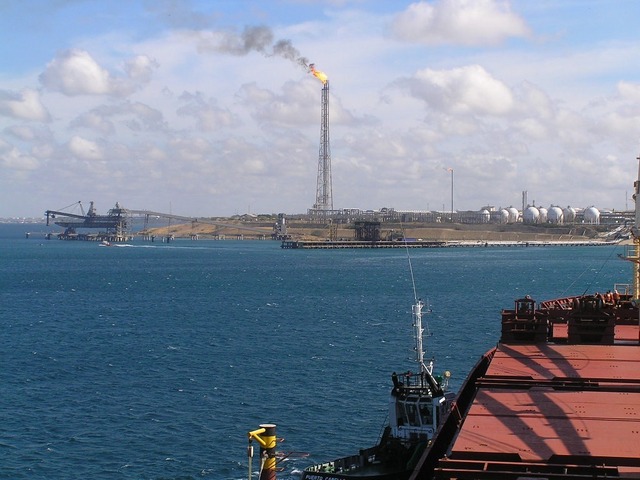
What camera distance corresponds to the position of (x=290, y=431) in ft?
154

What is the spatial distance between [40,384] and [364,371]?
22630 mm

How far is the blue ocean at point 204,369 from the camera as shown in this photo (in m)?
43.6

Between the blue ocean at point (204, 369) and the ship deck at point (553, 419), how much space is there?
16.0 meters

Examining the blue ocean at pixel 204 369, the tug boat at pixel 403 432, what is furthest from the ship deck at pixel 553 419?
the blue ocean at pixel 204 369

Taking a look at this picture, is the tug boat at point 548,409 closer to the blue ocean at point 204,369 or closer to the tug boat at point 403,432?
the tug boat at point 403,432

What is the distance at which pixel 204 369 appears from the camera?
66.2m

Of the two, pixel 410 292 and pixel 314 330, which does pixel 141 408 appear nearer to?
pixel 314 330

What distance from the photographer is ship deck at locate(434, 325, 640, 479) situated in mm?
18266

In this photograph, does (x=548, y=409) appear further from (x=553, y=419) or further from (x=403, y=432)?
(x=403, y=432)

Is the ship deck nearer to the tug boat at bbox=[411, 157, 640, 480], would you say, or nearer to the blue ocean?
the tug boat at bbox=[411, 157, 640, 480]

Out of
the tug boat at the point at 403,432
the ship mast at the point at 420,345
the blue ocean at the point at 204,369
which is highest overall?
the ship mast at the point at 420,345

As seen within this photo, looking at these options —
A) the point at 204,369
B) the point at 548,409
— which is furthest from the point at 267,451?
A: the point at 204,369

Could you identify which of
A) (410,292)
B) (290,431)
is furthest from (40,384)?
(410,292)

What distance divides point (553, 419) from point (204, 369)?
4687cm
